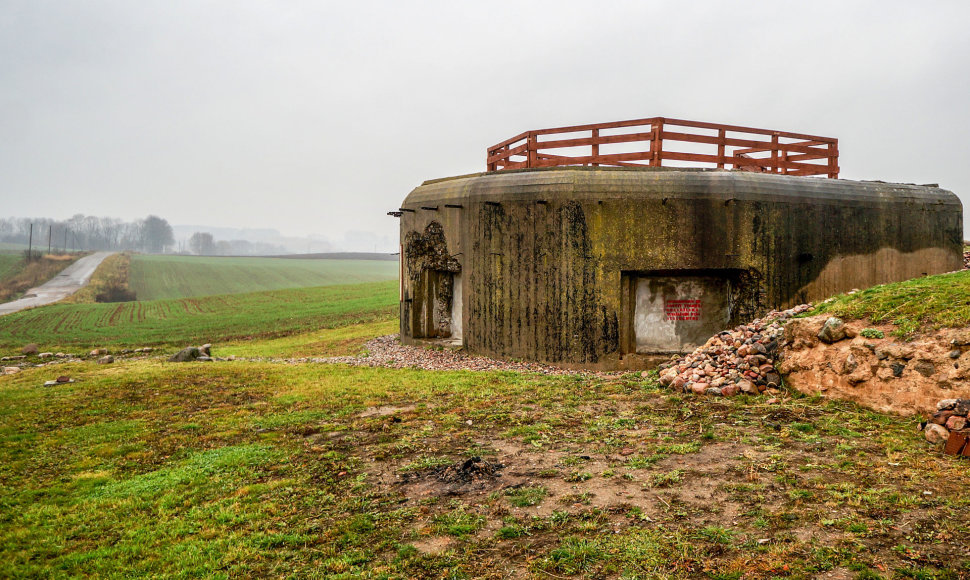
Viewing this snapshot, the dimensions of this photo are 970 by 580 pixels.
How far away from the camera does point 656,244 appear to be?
42.6 feet

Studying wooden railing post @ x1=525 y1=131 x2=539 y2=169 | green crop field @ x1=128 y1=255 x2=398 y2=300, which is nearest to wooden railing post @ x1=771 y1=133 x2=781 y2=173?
wooden railing post @ x1=525 y1=131 x2=539 y2=169

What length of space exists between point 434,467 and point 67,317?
126ft

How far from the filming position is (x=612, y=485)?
5586 mm

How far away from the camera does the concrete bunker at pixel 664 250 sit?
512 inches

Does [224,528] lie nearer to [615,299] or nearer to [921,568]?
[921,568]

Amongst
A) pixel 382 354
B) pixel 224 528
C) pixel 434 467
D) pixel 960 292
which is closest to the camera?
pixel 224 528

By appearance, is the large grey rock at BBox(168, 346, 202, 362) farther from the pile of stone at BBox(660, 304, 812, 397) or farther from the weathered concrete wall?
the pile of stone at BBox(660, 304, 812, 397)

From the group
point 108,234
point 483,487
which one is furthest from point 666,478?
point 108,234

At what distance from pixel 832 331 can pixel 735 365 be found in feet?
5.13

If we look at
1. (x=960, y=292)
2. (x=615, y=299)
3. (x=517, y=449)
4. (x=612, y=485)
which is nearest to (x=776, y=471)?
(x=612, y=485)

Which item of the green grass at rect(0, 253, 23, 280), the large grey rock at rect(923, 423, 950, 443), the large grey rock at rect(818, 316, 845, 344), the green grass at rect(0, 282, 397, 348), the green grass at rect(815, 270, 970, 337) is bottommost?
the green grass at rect(0, 282, 397, 348)

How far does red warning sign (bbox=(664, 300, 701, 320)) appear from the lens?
13453mm

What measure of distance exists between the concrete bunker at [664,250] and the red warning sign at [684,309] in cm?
2

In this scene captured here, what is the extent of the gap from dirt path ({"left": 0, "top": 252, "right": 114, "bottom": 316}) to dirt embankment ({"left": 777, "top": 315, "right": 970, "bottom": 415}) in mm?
49516
